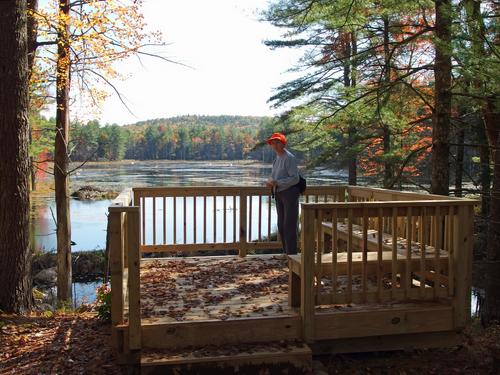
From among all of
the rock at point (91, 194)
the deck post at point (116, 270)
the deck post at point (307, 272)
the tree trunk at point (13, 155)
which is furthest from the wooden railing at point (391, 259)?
the rock at point (91, 194)

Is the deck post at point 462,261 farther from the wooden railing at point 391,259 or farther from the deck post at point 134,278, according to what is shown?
the deck post at point 134,278

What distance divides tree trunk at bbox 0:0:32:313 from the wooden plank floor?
1.42m

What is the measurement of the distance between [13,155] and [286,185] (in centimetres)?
316

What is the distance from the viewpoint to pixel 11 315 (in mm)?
5246

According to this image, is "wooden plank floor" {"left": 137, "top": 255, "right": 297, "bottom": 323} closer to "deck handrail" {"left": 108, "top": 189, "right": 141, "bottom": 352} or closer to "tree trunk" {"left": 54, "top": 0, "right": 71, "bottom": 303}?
"deck handrail" {"left": 108, "top": 189, "right": 141, "bottom": 352}

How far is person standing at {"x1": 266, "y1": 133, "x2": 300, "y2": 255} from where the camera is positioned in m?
5.89

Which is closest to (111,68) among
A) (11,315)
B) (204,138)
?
(11,315)

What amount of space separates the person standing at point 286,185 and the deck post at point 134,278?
245cm

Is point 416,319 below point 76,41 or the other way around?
below

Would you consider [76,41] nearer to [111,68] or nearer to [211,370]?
[111,68]

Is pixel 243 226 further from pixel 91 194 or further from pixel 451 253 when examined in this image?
pixel 91 194

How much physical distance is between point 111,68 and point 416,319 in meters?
8.34

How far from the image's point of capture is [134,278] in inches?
153

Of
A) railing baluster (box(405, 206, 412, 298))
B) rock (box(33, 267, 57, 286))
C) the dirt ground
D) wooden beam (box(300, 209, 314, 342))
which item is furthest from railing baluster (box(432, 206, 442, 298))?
rock (box(33, 267, 57, 286))
